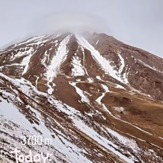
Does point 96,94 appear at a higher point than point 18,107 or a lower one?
lower

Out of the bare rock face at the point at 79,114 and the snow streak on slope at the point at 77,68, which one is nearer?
the bare rock face at the point at 79,114

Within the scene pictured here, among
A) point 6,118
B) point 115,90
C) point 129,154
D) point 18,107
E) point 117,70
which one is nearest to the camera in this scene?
point 6,118

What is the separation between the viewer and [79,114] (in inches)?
2766

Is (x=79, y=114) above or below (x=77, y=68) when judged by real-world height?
above

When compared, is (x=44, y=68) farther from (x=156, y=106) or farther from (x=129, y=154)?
(x=129, y=154)

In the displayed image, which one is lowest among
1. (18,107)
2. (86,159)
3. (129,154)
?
(129,154)

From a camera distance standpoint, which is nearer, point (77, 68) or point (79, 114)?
point (79, 114)

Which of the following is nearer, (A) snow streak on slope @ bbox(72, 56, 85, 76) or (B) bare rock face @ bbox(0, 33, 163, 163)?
(B) bare rock face @ bbox(0, 33, 163, 163)

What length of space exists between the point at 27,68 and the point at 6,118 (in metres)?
157

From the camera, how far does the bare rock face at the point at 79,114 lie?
34.9m

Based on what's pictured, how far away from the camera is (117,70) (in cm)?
19912

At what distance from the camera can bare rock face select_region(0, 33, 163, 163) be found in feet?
114

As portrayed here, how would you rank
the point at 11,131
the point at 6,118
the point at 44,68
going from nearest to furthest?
the point at 11,131 → the point at 6,118 → the point at 44,68

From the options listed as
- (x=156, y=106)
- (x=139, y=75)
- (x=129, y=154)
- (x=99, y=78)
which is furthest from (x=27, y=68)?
(x=129, y=154)
